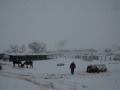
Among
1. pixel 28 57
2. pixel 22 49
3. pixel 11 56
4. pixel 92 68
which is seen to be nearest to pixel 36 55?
pixel 28 57

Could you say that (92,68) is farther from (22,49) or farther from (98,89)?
(22,49)

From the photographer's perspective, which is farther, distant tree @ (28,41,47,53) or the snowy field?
distant tree @ (28,41,47,53)

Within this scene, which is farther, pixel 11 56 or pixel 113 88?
pixel 11 56

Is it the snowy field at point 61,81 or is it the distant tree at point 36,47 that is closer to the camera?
the snowy field at point 61,81

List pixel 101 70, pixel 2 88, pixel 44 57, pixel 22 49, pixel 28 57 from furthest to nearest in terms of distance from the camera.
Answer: pixel 22 49, pixel 44 57, pixel 28 57, pixel 101 70, pixel 2 88

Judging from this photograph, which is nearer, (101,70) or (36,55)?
(101,70)

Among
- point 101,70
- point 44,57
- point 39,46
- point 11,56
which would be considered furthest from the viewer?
point 39,46

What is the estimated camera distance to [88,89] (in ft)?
29.0

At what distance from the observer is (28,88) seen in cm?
880

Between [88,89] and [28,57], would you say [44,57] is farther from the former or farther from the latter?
[88,89]

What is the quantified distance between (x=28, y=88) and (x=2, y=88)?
179 cm

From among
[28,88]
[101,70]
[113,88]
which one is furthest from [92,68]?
[28,88]

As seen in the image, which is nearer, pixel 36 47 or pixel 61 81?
pixel 61 81

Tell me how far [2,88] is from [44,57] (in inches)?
1721
